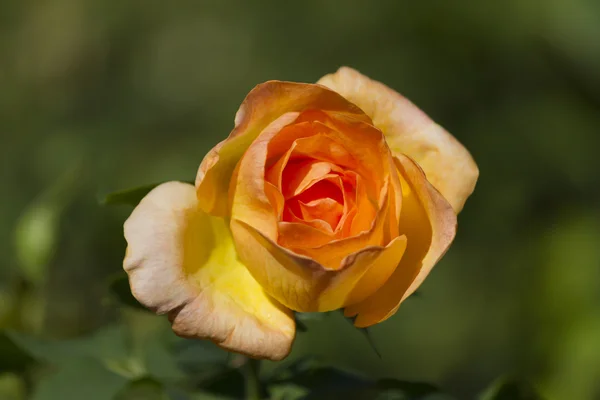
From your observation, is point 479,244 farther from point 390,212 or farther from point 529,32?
point 390,212

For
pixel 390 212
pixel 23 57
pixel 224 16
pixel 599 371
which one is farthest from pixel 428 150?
pixel 23 57

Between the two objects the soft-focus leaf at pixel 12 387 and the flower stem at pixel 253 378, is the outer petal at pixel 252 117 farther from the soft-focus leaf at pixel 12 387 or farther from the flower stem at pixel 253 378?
the soft-focus leaf at pixel 12 387

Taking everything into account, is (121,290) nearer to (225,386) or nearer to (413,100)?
(225,386)

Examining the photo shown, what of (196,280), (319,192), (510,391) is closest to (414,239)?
(319,192)

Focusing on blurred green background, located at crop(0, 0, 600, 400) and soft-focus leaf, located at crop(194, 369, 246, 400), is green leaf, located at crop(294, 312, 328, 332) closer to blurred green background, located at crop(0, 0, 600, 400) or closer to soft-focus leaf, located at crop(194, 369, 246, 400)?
soft-focus leaf, located at crop(194, 369, 246, 400)

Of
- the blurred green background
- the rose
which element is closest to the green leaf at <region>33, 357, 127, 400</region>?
the rose

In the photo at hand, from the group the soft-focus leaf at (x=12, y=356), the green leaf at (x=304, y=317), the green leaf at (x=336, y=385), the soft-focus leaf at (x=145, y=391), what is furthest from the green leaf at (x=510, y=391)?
the soft-focus leaf at (x=12, y=356)
